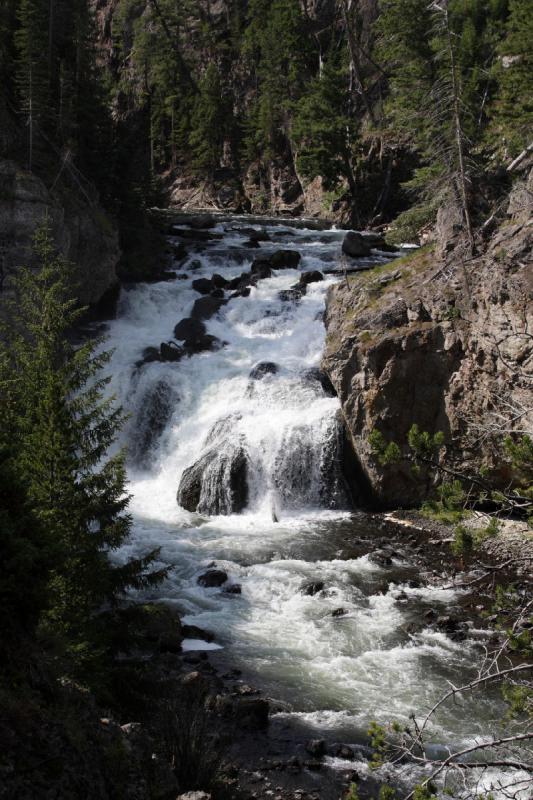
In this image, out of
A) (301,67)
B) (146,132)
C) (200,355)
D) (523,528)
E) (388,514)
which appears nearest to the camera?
(523,528)

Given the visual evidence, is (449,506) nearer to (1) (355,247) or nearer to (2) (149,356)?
(2) (149,356)

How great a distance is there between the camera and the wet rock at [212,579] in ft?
53.7

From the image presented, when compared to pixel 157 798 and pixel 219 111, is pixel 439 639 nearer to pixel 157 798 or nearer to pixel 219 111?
pixel 157 798

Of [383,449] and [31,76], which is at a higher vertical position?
[31,76]

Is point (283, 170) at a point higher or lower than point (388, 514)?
higher

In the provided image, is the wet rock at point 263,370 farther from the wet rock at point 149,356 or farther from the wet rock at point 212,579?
the wet rock at point 212,579

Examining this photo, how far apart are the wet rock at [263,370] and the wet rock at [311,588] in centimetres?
1055

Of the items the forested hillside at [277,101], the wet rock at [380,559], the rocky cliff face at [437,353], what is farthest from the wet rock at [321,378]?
the wet rock at [380,559]

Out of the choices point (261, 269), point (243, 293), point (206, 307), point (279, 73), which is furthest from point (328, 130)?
point (279, 73)

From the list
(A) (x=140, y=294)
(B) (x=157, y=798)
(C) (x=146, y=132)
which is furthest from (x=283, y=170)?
(B) (x=157, y=798)

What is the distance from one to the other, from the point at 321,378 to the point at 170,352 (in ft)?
23.7

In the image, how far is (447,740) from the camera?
34.3ft

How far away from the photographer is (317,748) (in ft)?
33.3

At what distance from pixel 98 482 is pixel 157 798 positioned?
4669mm
